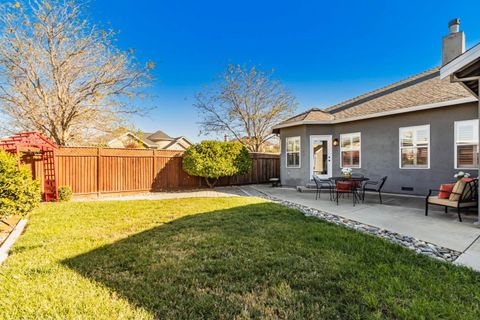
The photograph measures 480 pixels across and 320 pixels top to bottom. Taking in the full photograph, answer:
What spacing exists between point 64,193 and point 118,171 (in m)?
2.17

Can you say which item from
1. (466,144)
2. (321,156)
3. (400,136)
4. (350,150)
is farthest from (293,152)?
(466,144)

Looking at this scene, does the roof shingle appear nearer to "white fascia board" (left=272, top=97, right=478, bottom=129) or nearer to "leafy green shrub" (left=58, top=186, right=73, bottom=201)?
"white fascia board" (left=272, top=97, right=478, bottom=129)

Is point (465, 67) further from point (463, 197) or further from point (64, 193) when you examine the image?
point (64, 193)

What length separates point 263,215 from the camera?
5.92 meters

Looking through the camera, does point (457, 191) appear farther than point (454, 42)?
No

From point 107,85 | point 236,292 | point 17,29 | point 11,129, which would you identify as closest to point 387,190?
point 236,292

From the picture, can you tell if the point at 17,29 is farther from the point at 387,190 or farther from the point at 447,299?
the point at 387,190

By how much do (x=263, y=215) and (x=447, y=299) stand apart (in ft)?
12.7

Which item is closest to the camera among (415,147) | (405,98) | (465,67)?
(465,67)

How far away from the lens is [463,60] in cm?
472

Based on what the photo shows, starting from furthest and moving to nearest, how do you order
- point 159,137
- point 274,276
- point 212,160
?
point 159,137 → point 212,160 → point 274,276

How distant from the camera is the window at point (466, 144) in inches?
285

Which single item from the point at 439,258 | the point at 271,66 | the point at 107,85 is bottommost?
the point at 439,258

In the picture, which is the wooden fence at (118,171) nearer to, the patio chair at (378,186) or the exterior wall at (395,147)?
the exterior wall at (395,147)
